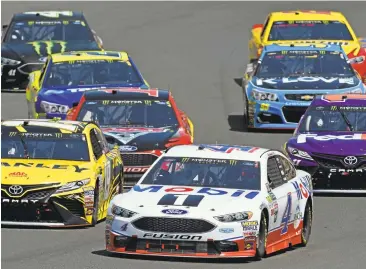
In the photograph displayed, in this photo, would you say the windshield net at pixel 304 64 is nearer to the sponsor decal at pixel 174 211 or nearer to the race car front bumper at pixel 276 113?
the race car front bumper at pixel 276 113

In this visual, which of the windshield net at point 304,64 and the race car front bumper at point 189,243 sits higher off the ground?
the race car front bumper at point 189,243

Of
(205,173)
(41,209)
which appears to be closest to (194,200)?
(205,173)

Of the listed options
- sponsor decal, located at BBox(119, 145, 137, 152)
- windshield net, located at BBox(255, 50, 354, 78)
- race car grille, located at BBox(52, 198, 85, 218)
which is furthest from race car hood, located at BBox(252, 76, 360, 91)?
race car grille, located at BBox(52, 198, 85, 218)

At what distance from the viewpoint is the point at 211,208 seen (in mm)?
15883

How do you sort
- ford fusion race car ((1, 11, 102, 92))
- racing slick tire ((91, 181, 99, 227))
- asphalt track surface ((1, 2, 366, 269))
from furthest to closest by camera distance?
ford fusion race car ((1, 11, 102, 92)) → racing slick tire ((91, 181, 99, 227)) → asphalt track surface ((1, 2, 366, 269))

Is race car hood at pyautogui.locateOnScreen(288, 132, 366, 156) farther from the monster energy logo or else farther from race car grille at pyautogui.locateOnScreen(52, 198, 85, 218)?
the monster energy logo

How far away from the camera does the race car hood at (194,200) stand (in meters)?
15.8

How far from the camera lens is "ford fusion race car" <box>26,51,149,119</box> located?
2595cm

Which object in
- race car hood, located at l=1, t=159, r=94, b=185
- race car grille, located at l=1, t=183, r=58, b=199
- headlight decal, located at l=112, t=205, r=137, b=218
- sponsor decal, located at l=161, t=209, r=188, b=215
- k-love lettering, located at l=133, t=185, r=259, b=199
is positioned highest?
sponsor decal, located at l=161, t=209, r=188, b=215

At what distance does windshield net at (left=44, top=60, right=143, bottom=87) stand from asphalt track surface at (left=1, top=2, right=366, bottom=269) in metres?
1.91

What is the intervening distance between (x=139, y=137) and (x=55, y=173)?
12.0 feet

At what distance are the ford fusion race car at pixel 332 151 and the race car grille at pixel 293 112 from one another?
4.21 metres

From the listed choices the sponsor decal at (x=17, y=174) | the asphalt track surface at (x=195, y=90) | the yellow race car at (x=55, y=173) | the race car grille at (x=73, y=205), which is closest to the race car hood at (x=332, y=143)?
the asphalt track surface at (x=195, y=90)

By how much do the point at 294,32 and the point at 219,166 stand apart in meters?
15.9
